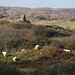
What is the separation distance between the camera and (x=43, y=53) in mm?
14703

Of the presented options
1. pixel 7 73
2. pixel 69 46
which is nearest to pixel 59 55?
pixel 69 46

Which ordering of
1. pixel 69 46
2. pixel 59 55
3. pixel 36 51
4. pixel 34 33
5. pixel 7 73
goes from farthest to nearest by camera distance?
pixel 34 33 < pixel 69 46 < pixel 36 51 < pixel 59 55 < pixel 7 73

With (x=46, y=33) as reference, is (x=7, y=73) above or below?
above

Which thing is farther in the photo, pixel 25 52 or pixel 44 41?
pixel 44 41

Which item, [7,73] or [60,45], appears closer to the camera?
[7,73]

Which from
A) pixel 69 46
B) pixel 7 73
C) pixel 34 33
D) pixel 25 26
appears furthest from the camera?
pixel 25 26

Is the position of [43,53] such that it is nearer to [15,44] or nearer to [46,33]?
[15,44]

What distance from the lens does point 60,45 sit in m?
19.8

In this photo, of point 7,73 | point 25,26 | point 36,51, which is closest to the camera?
point 7,73

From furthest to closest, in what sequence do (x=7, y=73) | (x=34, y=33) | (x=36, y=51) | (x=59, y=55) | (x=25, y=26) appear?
(x=25, y=26)
(x=34, y=33)
(x=36, y=51)
(x=59, y=55)
(x=7, y=73)

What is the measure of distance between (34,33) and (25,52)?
1283cm

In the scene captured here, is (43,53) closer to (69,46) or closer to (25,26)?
(69,46)

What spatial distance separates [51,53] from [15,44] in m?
7.38

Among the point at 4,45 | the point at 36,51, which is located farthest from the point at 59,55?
the point at 4,45
